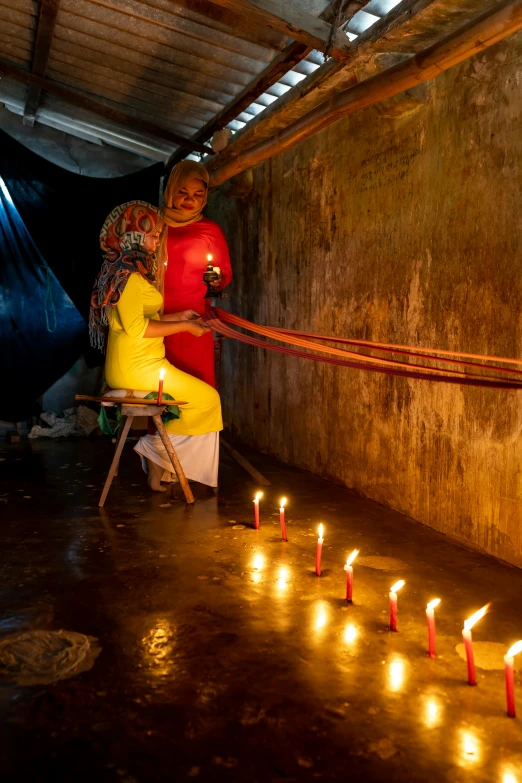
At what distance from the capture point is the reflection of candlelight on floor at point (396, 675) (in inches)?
102

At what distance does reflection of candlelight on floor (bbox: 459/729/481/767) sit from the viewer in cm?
214

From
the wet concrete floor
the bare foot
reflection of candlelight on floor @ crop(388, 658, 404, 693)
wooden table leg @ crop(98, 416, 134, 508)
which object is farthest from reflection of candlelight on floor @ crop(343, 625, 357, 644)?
the bare foot

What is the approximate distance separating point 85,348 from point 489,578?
6.78 meters

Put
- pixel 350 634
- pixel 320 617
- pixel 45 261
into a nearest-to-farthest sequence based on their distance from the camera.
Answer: pixel 350 634 → pixel 320 617 → pixel 45 261

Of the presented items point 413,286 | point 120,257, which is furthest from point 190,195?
point 413,286

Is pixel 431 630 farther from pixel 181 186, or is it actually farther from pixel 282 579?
pixel 181 186

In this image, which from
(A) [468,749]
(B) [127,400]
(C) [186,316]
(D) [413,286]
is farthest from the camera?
(C) [186,316]

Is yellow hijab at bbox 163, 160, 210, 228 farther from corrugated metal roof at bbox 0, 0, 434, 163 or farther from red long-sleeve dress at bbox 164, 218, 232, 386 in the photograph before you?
corrugated metal roof at bbox 0, 0, 434, 163

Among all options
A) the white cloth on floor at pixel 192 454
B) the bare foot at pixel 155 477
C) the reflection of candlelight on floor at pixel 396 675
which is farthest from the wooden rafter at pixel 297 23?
the reflection of candlelight on floor at pixel 396 675

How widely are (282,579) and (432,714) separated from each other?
56.9 inches

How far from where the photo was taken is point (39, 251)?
869 cm

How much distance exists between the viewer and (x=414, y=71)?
4.14 meters

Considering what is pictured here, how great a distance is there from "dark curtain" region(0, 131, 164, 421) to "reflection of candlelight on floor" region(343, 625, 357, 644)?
21.9 feet

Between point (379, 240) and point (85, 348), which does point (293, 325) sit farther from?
point (85, 348)
